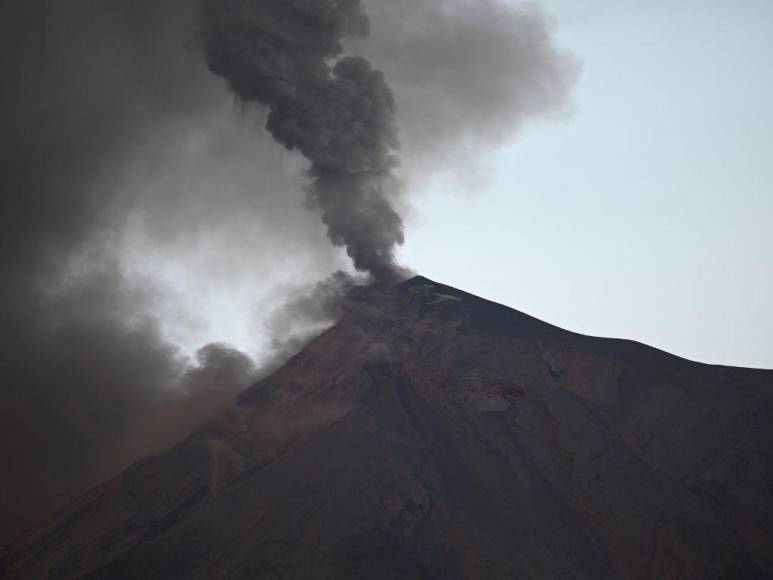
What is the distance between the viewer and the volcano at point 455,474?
128 ft

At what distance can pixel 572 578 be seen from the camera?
38.8 metres

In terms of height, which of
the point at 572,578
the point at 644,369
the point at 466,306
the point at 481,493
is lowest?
the point at 572,578

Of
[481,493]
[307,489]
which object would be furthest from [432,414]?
[307,489]

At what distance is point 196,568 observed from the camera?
38.0m

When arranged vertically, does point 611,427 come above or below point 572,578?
above

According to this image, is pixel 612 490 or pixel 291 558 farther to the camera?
pixel 612 490

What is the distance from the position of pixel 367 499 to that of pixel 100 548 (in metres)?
13.3

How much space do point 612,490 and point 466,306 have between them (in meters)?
19.3

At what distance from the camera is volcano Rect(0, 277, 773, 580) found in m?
39.1

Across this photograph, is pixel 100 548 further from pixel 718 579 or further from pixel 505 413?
pixel 718 579

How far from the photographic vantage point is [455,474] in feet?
150

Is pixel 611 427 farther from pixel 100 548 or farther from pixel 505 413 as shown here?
pixel 100 548

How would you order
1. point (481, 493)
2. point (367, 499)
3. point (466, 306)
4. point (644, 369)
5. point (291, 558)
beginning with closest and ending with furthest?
1. point (291, 558)
2. point (367, 499)
3. point (481, 493)
4. point (644, 369)
5. point (466, 306)

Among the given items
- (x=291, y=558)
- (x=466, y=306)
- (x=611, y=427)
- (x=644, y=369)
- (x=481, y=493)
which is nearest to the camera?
(x=291, y=558)
